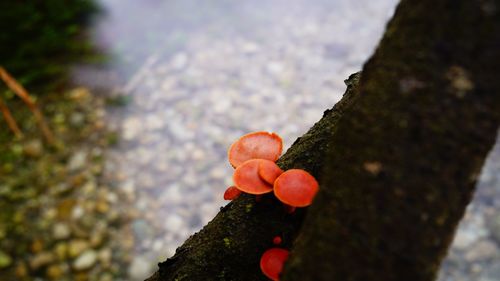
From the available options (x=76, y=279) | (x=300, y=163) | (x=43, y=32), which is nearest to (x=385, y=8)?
(x=43, y=32)

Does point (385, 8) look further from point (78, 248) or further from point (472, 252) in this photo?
point (78, 248)

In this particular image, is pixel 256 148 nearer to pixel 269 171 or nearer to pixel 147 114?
pixel 269 171

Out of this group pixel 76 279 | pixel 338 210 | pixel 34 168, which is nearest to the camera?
pixel 338 210

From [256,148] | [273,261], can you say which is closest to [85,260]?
[256,148]

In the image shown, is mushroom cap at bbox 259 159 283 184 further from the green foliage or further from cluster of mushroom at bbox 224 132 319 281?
the green foliage

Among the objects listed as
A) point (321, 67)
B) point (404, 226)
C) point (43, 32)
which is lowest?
point (404, 226)

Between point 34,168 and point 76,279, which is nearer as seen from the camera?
point 76,279

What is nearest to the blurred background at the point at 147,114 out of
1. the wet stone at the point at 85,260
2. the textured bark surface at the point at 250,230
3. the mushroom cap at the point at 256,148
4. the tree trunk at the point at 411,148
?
the wet stone at the point at 85,260

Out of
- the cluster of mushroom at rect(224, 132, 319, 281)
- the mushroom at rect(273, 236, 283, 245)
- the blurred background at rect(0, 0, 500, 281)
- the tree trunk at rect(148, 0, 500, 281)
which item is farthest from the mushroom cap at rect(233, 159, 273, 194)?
the blurred background at rect(0, 0, 500, 281)
